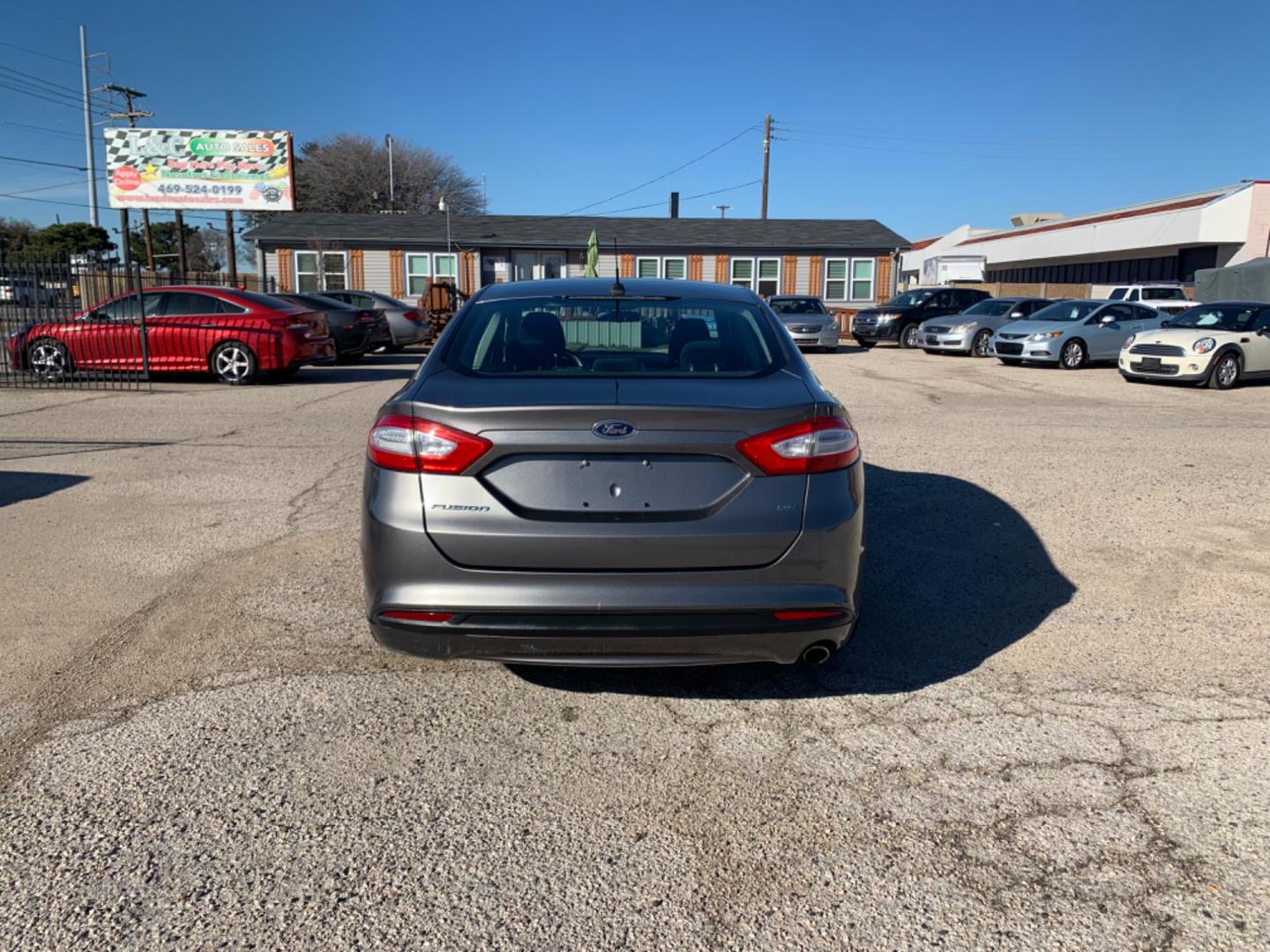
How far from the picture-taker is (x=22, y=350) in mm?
14750

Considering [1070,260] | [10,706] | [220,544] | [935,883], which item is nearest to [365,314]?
[220,544]

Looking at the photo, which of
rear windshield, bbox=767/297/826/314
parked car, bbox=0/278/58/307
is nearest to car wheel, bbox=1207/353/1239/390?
rear windshield, bbox=767/297/826/314

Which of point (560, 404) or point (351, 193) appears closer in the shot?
point (560, 404)

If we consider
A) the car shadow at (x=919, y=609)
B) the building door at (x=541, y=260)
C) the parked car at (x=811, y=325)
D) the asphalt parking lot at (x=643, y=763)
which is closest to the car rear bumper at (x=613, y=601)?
the asphalt parking lot at (x=643, y=763)

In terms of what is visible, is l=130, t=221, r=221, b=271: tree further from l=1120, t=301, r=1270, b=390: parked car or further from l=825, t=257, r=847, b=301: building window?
l=1120, t=301, r=1270, b=390: parked car

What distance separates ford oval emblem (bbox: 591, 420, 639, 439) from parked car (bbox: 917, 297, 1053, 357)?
70.3 ft

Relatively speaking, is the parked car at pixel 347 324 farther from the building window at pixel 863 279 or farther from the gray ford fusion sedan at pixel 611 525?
the building window at pixel 863 279

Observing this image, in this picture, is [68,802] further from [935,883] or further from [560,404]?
[935,883]

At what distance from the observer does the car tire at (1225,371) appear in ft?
51.8

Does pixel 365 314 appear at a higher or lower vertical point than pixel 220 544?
higher

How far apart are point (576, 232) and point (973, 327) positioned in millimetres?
18194

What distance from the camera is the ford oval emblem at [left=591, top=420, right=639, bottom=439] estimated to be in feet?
10.3

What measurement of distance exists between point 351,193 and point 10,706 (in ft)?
223

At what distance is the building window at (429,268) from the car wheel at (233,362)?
834 inches
